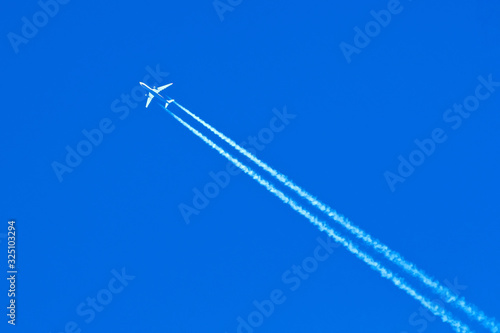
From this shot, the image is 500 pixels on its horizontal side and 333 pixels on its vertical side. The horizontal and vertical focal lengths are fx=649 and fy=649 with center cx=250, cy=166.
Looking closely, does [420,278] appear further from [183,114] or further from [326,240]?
[183,114]

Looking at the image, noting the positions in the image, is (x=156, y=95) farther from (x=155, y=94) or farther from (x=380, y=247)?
(x=380, y=247)

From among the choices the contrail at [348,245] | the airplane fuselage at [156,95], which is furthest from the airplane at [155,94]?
the contrail at [348,245]

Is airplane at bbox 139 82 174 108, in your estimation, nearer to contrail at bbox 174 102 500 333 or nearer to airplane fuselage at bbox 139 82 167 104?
airplane fuselage at bbox 139 82 167 104

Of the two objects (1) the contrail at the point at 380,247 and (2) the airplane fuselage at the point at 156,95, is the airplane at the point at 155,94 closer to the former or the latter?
Answer: (2) the airplane fuselage at the point at 156,95

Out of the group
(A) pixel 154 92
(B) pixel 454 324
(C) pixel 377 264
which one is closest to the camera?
(B) pixel 454 324

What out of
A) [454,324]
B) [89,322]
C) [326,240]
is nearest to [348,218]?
[326,240]
